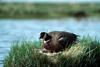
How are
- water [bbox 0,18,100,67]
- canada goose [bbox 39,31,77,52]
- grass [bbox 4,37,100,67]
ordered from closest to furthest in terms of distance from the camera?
grass [bbox 4,37,100,67]
canada goose [bbox 39,31,77,52]
water [bbox 0,18,100,67]

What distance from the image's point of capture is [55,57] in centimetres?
1243

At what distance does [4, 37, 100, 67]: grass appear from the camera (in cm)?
1237

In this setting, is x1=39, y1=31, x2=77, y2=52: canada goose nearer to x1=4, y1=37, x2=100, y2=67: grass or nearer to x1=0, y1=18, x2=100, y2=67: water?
x1=4, y1=37, x2=100, y2=67: grass

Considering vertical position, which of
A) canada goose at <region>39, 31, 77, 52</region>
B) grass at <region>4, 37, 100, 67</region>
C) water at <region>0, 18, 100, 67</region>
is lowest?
water at <region>0, 18, 100, 67</region>

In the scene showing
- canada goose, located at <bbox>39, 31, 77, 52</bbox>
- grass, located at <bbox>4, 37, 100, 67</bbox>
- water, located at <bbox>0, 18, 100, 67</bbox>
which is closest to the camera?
grass, located at <bbox>4, 37, 100, 67</bbox>

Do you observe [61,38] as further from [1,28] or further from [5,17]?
[5,17]

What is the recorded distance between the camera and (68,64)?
1231 cm

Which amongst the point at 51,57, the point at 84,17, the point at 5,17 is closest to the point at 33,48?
the point at 51,57

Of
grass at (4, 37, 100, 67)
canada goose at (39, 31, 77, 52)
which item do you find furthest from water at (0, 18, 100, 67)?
grass at (4, 37, 100, 67)

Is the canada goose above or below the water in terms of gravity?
above

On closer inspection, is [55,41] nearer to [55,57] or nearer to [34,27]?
[55,57]

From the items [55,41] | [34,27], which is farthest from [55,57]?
[34,27]

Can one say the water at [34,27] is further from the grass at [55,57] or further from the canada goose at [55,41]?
the grass at [55,57]

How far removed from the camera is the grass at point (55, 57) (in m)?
12.4
